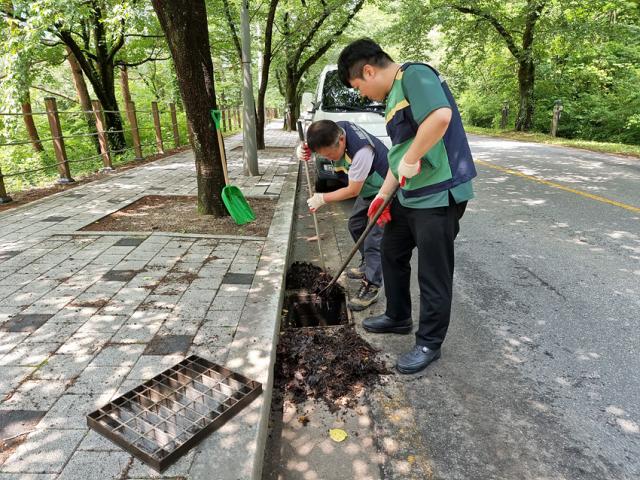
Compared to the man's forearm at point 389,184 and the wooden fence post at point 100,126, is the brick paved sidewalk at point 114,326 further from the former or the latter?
the wooden fence post at point 100,126

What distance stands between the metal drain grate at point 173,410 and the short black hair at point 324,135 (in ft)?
5.47

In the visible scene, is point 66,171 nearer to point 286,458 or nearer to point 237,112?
point 286,458

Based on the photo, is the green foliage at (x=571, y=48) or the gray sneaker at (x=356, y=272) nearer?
the gray sneaker at (x=356, y=272)

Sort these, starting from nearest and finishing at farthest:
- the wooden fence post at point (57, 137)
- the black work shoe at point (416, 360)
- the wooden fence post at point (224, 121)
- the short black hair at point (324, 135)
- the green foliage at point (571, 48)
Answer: the black work shoe at point (416, 360) < the short black hair at point (324, 135) < the wooden fence post at point (57, 137) < the green foliage at point (571, 48) < the wooden fence post at point (224, 121)

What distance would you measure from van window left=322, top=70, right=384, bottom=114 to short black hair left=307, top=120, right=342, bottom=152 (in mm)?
4033

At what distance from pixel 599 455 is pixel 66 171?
850cm

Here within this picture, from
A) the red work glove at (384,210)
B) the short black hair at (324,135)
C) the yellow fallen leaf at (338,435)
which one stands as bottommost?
the yellow fallen leaf at (338,435)

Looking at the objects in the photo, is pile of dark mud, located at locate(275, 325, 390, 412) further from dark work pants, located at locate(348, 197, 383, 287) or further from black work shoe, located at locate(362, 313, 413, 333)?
dark work pants, located at locate(348, 197, 383, 287)

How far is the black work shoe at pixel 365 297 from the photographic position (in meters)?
3.60

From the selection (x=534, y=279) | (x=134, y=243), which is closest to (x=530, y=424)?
(x=534, y=279)

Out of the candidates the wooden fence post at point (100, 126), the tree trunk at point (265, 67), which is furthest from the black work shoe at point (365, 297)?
the tree trunk at point (265, 67)

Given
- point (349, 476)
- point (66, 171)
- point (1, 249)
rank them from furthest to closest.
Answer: point (66, 171)
point (1, 249)
point (349, 476)

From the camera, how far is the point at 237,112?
2442 cm

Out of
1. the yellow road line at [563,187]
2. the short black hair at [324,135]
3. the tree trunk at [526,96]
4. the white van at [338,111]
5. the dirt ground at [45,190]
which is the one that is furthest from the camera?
the tree trunk at [526,96]
